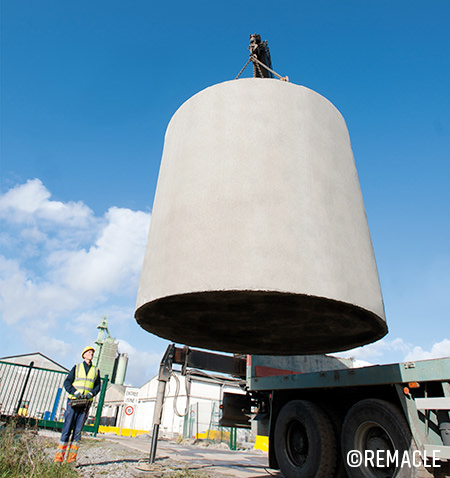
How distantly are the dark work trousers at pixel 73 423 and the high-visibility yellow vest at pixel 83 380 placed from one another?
0.21 m

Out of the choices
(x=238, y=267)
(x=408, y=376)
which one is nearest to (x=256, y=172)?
(x=238, y=267)

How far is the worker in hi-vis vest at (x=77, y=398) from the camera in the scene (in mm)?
5387

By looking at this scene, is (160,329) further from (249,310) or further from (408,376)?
(408,376)

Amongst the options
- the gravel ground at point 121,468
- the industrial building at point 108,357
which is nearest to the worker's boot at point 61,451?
the gravel ground at point 121,468

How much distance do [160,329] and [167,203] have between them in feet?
4.53

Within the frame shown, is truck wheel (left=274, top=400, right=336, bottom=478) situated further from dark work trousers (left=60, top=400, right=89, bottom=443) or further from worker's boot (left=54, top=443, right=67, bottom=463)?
worker's boot (left=54, top=443, right=67, bottom=463)

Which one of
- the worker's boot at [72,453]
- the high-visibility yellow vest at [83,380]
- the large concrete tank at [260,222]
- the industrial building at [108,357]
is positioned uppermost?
the industrial building at [108,357]

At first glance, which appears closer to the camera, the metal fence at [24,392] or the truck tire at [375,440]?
the truck tire at [375,440]

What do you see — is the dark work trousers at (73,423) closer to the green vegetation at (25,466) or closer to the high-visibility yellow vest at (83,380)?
the high-visibility yellow vest at (83,380)

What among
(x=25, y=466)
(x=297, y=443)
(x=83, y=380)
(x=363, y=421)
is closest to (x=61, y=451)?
(x=83, y=380)

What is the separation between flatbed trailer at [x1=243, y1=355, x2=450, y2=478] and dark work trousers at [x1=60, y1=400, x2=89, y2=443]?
9.66 feet

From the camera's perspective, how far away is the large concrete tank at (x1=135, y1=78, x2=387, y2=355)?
255 centimetres

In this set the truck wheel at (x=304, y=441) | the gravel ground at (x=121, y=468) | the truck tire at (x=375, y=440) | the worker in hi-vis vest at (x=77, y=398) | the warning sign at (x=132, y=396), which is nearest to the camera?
the truck tire at (x=375, y=440)

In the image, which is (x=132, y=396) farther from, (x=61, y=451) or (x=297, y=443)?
(x=297, y=443)
